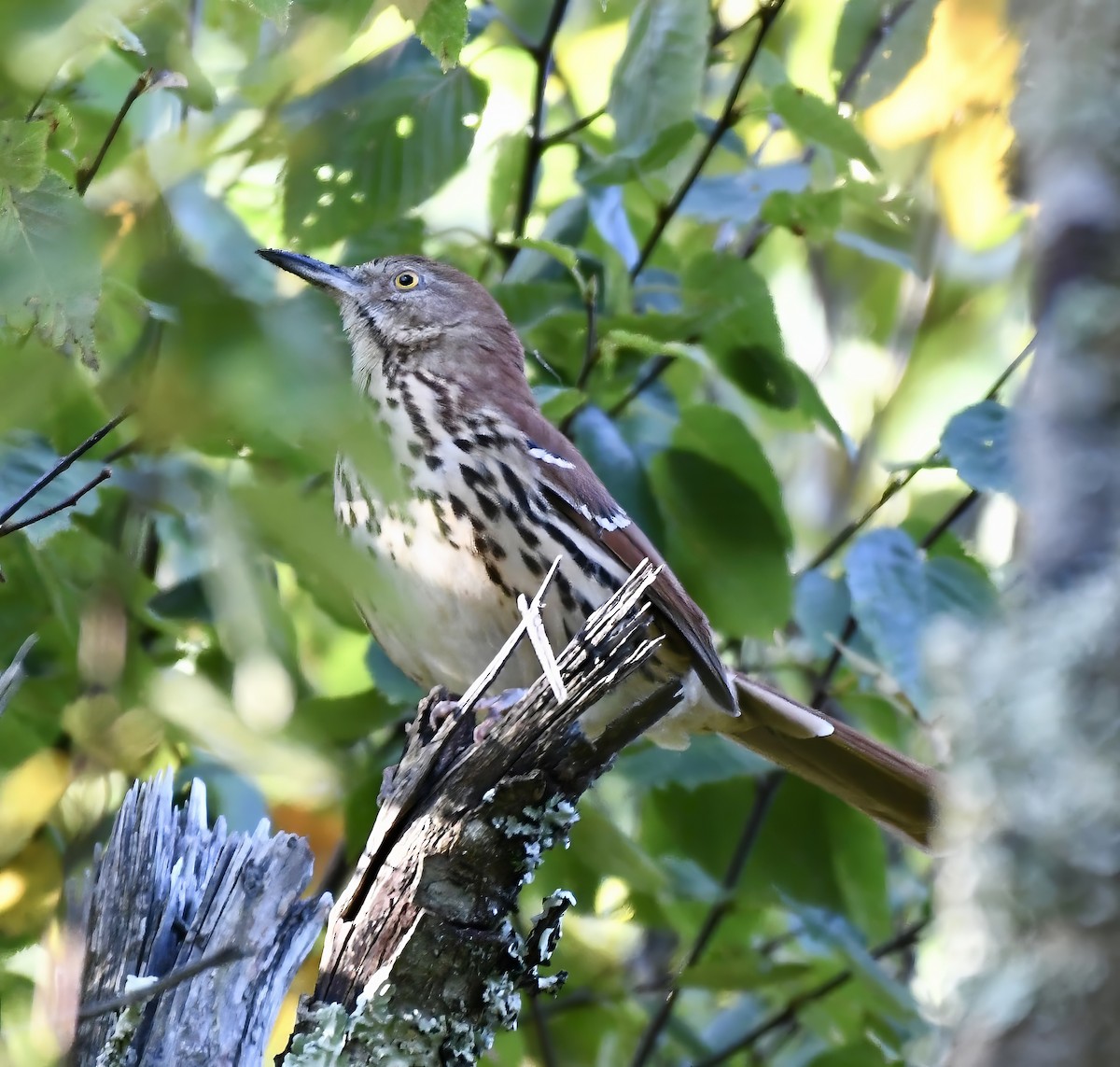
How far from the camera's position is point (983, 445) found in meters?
2.52

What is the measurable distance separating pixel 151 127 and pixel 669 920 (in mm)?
1925

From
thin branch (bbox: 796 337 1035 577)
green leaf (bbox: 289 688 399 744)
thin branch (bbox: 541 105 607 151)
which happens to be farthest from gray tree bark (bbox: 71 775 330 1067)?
thin branch (bbox: 541 105 607 151)

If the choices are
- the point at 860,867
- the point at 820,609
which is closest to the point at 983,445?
the point at 820,609

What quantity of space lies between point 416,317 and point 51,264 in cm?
231

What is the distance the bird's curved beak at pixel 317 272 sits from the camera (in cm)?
297

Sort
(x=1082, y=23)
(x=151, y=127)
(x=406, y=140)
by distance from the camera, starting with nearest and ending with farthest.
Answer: (x=1082, y=23), (x=151, y=127), (x=406, y=140)

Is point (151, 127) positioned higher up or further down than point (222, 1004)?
higher up

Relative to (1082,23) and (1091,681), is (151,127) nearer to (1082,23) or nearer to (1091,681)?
(1082,23)

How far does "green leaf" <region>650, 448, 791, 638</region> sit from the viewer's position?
2928mm

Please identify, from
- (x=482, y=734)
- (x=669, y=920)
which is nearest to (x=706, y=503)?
(x=669, y=920)

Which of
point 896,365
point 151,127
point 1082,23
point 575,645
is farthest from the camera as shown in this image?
point 896,365

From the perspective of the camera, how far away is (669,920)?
3.16 m

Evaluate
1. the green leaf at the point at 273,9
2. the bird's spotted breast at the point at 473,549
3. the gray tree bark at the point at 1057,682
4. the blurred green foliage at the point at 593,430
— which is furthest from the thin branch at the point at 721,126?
the gray tree bark at the point at 1057,682

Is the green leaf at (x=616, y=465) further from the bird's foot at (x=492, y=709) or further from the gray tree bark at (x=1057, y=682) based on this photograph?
the gray tree bark at (x=1057, y=682)
